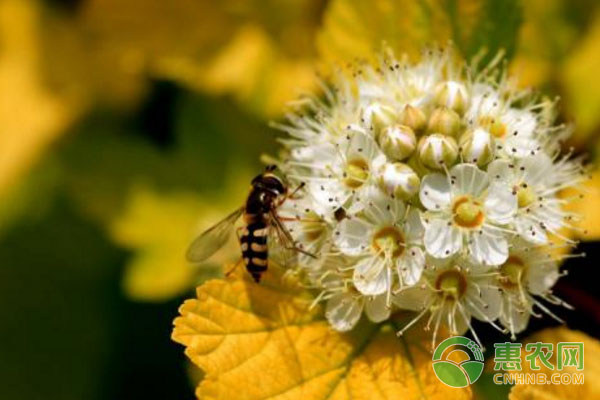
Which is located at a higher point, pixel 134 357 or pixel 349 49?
pixel 349 49

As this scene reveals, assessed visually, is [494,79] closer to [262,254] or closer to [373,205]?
[373,205]

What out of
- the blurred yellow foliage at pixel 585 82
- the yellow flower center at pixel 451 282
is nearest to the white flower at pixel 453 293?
the yellow flower center at pixel 451 282

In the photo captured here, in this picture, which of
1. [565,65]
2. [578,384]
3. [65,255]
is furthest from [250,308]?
[65,255]

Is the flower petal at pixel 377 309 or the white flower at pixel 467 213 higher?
the white flower at pixel 467 213

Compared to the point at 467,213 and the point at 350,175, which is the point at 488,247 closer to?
Answer: the point at 467,213

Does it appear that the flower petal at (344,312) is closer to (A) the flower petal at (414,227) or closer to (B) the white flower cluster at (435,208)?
(B) the white flower cluster at (435,208)

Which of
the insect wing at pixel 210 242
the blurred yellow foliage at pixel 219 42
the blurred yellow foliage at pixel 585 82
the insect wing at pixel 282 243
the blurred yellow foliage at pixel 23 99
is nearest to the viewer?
the insect wing at pixel 282 243

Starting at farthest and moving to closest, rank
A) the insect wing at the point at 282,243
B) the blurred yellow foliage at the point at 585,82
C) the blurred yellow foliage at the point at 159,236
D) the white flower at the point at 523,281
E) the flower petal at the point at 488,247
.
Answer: the blurred yellow foliage at the point at 159,236
the blurred yellow foliage at the point at 585,82
the insect wing at the point at 282,243
the white flower at the point at 523,281
the flower petal at the point at 488,247
